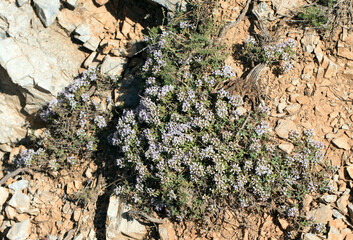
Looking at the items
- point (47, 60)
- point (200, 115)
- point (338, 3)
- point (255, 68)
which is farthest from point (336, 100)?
point (47, 60)

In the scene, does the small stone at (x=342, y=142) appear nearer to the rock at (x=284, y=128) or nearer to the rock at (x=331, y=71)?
the rock at (x=284, y=128)

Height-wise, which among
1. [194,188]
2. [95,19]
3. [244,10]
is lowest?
[194,188]

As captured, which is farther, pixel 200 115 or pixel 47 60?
pixel 47 60

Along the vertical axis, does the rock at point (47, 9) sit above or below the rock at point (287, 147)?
above

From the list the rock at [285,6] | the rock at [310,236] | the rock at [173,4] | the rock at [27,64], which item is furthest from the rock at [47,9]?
the rock at [310,236]

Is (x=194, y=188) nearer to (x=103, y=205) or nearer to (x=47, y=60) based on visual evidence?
(x=103, y=205)

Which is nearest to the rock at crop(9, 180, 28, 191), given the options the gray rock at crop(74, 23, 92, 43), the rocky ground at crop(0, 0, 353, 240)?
the rocky ground at crop(0, 0, 353, 240)

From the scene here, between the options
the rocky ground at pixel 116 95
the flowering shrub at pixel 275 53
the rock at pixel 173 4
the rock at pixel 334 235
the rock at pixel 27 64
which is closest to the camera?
the rock at pixel 334 235
